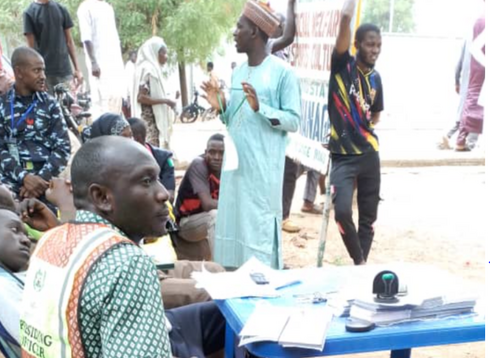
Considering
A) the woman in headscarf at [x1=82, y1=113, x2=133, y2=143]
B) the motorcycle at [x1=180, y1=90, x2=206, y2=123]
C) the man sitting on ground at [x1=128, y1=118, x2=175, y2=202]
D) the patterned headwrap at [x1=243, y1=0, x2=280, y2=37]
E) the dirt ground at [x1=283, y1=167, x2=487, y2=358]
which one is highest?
the patterned headwrap at [x1=243, y1=0, x2=280, y2=37]

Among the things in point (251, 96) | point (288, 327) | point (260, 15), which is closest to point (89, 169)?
point (288, 327)

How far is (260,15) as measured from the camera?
3.54 m

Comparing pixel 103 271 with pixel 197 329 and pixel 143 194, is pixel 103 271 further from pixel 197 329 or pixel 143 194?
pixel 197 329

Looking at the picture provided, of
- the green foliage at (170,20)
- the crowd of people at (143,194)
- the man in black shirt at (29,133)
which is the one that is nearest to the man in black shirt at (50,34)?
the crowd of people at (143,194)

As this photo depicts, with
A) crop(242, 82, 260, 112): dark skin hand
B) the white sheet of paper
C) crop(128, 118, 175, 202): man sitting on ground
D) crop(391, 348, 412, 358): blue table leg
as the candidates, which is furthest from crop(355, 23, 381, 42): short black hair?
crop(391, 348, 412, 358): blue table leg

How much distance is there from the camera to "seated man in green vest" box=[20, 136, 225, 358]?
133 cm

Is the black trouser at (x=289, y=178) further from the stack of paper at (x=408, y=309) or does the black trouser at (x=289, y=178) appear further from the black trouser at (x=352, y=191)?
the stack of paper at (x=408, y=309)

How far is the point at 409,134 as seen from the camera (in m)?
14.9

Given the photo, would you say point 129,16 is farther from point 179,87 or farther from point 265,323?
point 265,323

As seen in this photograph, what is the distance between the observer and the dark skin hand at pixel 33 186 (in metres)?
3.54

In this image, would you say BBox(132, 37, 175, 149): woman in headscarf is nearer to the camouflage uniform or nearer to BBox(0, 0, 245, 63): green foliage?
the camouflage uniform

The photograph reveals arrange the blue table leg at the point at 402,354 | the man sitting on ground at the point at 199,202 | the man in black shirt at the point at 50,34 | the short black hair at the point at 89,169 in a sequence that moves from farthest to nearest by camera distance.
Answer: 1. the man in black shirt at the point at 50,34
2. the man sitting on ground at the point at 199,202
3. the blue table leg at the point at 402,354
4. the short black hair at the point at 89,169

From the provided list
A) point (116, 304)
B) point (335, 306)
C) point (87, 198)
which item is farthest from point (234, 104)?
point (116, 304)

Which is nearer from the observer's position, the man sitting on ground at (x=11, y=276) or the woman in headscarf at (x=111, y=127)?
the man sitting on ground at (x=11, y=276)
